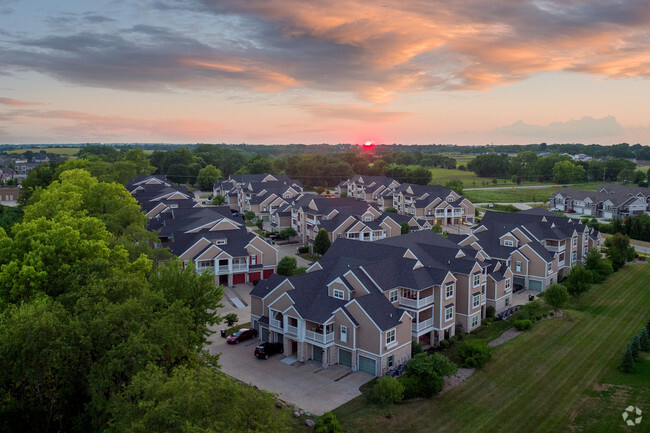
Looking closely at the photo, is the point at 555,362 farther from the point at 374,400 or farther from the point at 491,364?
the point at 374,400

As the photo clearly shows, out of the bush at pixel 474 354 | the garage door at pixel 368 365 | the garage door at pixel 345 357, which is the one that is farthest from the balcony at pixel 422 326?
the garage door at pixel 345 357

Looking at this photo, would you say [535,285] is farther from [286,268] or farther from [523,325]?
[286,268]

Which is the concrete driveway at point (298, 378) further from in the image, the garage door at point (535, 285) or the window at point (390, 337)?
the garage door at point (535, 285)

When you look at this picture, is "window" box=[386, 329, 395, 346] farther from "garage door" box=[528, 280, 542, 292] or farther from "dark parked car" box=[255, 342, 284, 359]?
"garage door" box=[528, 280, 542, 292]

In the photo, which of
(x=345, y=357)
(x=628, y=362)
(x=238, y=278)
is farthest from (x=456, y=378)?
(x=238, y=278)

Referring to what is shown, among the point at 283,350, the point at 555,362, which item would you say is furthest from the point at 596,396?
the point at 283,350
